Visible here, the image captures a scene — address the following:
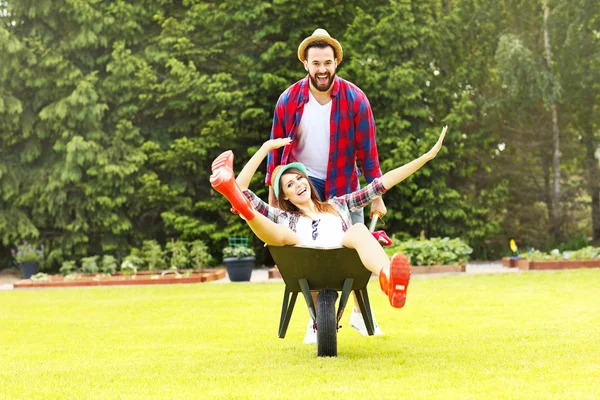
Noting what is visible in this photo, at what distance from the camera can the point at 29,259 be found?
13312 mm

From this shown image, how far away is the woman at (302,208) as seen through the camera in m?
3.81

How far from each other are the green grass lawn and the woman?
519mm

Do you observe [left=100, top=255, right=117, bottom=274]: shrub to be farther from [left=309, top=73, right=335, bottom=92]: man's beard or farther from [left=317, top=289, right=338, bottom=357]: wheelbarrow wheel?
[left=317, top=289, right=338, bottom=357]: wheelbarrow wheel

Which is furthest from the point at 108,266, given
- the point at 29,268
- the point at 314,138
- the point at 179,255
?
the point at 314,138

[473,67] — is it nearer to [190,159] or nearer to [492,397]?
[190,159]

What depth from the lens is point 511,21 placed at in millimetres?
15117

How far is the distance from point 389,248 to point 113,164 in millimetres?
4397

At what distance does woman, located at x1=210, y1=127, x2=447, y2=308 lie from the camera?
381 cm

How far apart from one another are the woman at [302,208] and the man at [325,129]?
319 millimetres

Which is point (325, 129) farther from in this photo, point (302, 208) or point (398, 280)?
point (398, 280)

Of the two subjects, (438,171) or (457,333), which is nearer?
(457,333)

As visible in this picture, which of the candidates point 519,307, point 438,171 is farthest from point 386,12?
point 519,307

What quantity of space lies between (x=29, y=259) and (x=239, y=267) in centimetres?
413

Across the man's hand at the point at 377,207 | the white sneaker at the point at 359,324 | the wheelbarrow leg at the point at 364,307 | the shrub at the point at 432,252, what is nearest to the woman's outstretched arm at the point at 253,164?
the man's hand at the point at 377,207
